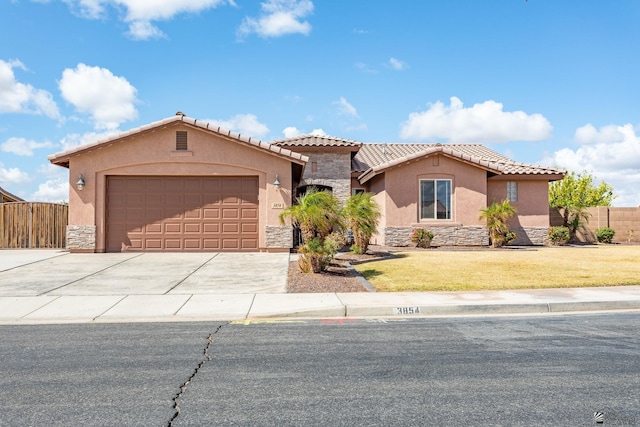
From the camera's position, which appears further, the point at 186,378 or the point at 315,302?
the point at 315,302

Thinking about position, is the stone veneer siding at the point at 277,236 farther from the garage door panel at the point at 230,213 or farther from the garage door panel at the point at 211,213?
the garage door panel at the point at 211,213

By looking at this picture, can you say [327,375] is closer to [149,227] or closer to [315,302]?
[315,302]

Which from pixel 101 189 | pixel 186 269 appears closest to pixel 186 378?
pixel 186 269

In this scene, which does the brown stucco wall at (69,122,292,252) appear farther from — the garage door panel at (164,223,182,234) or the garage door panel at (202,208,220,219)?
the garage door panel at (164,223,182,234)

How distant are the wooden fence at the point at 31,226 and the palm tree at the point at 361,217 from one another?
12683mm

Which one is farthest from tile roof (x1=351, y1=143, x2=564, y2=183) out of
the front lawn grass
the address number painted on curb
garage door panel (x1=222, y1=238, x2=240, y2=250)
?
the address number painted on curb

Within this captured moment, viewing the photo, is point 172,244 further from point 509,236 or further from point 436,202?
point 509,236

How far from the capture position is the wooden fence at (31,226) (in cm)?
1958

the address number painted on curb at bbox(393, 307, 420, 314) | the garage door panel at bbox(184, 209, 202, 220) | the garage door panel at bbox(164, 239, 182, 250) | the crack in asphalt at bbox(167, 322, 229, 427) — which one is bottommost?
the crack in asphalt at bbox(167, 322, 229, 427)

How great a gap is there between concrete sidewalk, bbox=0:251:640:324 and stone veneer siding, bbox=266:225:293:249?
16.4 feet

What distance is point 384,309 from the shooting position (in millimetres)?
8430

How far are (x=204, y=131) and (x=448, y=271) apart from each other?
10.3 metres

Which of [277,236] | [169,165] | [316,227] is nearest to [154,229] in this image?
[169,165]

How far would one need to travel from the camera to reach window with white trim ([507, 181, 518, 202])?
894 inches
